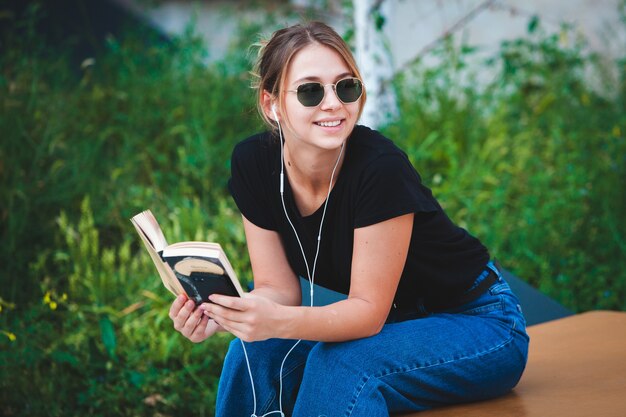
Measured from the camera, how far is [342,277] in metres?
2.41

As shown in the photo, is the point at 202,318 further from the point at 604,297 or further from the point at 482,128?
the point at 482,128

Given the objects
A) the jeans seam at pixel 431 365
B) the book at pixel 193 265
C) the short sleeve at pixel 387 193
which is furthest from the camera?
the short sleeve at pixel 387 193

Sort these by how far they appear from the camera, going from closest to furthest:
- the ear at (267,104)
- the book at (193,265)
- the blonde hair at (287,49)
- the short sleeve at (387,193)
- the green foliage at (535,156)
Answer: the book at (193,265)
the short sleeve at (387,193)
the blonde hair at (287,49)
the ear at (267,104)
the green foliage at (535,156)

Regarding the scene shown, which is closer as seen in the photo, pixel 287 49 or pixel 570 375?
pixel 287 49

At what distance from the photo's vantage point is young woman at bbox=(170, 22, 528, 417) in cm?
208

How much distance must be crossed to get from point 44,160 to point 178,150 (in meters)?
0.88

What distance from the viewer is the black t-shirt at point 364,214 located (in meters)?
2.16

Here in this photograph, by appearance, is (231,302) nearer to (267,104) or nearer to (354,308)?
(354,308)

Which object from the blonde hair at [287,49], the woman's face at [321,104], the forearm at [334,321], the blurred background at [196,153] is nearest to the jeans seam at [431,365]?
the forearm at [334,321]

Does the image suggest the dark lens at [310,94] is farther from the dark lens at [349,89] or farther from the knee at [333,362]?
the knee at [333,362]

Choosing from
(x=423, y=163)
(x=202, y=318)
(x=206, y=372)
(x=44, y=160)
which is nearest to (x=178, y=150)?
(x=44, y=160)

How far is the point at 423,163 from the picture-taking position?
5145mm

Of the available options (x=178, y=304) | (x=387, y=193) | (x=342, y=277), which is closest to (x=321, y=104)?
(x=387, y=193)

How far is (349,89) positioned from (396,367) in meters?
0.76
